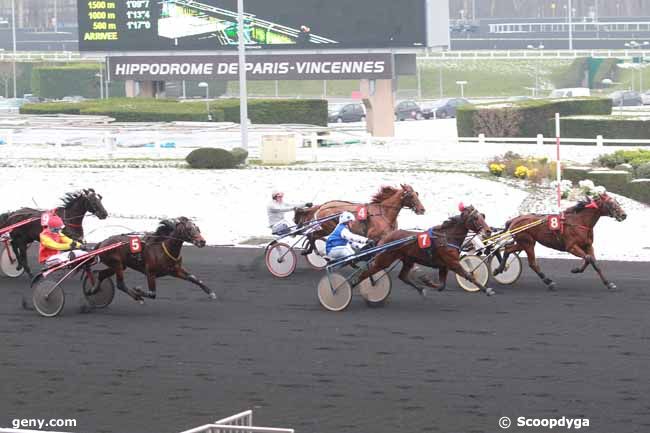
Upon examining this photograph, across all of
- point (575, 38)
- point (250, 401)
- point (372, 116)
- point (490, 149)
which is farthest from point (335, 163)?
point (575, 38)

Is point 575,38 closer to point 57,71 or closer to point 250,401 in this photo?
point 57,71

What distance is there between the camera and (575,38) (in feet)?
313

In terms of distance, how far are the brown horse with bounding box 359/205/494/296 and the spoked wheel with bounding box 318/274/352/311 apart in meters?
0.21

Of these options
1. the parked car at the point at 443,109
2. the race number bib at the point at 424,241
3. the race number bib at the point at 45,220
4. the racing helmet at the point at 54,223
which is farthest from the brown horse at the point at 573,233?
the parked car at the point at 443,109

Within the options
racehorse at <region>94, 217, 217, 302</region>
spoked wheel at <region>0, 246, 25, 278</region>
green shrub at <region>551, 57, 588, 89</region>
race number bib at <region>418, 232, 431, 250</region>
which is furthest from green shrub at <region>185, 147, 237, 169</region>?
green shrub at <region>551, 57, 588, 89</region>

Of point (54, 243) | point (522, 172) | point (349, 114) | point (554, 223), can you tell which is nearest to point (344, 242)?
point (554, 223)

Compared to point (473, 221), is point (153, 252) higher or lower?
lower

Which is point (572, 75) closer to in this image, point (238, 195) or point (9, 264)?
point (238, 195)

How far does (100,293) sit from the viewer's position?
1535 centimetres

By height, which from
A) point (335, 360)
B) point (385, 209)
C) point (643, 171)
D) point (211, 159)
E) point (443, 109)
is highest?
point (443, 109)

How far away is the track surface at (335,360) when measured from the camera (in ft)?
34.9

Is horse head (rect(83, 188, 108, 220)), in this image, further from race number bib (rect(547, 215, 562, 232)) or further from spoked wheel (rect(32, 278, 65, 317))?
race number bib (rect(547, 215, 562, 232))

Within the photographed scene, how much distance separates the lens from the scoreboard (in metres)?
40.0

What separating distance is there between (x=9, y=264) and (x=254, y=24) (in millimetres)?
24008
